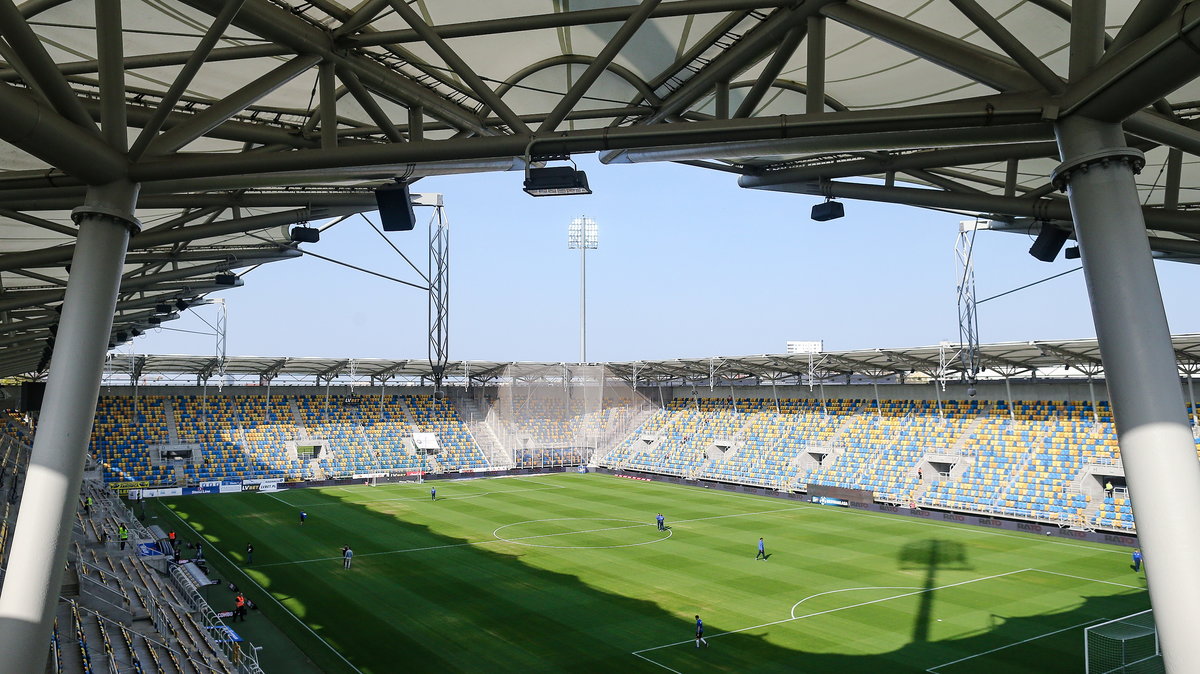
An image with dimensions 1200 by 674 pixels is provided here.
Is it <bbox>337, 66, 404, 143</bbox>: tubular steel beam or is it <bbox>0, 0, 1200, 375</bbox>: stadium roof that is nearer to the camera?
<bbox>0, 0, 1200, 375</bbox>: stadium roof

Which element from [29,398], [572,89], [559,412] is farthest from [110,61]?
[559,412]

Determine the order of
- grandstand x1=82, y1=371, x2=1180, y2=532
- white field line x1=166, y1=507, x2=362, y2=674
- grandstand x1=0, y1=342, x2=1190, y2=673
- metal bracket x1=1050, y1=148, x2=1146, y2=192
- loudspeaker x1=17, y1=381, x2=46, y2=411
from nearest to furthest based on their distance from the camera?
metal bracket x1=1050, y1=148, x2=1146, y2=192, white field line x1=166, y1=507, x2=362, y2=674, loudspeaker x1=17, y1=381, x2=46, y2=411, grandstand x1=0, y1=342, x2=1190, y2=673, grandstand x1=82, y1=371, x2=1180, y2=532

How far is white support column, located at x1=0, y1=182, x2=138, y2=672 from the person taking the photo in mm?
6965

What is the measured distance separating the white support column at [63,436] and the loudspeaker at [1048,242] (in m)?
11.3

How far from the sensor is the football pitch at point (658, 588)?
73.6ft

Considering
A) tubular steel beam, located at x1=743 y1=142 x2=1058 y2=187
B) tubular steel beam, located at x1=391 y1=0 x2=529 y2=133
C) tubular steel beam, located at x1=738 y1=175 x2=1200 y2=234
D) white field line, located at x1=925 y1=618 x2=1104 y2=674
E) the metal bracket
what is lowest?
white field line, located at x1=925 y1=618 x2=1104 y2=674

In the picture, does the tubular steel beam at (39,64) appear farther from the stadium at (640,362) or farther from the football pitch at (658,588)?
the football pitch at (658,588)

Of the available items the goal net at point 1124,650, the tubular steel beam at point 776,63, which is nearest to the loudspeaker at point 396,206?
the tubular steel beam at point 776,63

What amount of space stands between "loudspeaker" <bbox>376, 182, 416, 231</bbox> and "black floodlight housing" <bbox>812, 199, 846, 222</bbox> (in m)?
5.70

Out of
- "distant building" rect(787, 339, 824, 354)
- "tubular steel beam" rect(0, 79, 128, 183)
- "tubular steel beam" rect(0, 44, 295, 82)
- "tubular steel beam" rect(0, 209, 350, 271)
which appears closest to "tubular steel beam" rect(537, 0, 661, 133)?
"tubular steel beam" rect(0, 44, 295, 82)

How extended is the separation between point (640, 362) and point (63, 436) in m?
62.5

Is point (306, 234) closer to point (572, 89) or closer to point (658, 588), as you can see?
point (572, 89)

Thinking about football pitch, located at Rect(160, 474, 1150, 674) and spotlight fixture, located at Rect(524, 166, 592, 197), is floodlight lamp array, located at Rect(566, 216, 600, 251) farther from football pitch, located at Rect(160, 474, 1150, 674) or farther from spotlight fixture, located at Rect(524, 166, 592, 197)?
spotlight fixture, located at Rect(524, 166, 592, 197)

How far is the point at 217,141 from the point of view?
12.9 metres
